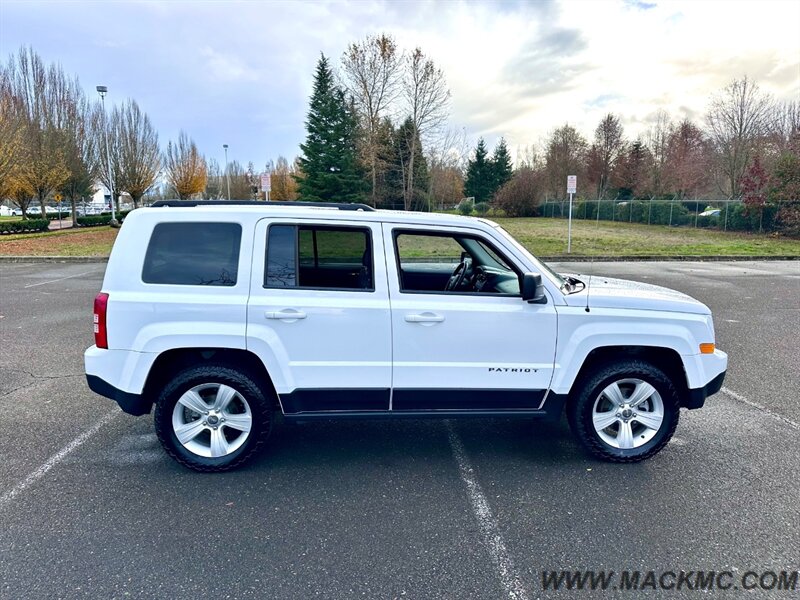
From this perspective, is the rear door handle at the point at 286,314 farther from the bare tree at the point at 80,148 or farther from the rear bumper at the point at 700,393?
the bare tree at the point at 80,148

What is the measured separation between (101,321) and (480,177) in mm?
53678

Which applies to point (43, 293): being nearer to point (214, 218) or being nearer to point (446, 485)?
point (214, 218)

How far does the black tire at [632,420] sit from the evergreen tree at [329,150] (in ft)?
91.5

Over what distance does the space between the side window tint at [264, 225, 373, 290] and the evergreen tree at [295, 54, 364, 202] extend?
89.6 ft

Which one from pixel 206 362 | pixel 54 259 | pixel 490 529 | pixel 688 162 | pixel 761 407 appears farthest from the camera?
pixel 688 162

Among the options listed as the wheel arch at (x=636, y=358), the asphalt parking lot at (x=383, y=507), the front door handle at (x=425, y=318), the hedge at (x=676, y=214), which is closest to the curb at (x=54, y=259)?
the asphalt parking lot at (x=383, y=507)

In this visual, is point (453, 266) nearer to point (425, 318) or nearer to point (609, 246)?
point (425, 318)

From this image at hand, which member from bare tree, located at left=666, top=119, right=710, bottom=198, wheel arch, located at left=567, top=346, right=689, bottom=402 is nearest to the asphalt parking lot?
wheel arch, located at left=567, top=346, right=689, bottom=402

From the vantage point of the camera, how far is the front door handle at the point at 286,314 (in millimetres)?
3098

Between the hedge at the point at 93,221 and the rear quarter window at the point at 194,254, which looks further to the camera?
the hedge at the point at 93,221

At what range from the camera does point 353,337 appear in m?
3.15

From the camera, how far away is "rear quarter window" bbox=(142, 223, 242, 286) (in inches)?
124

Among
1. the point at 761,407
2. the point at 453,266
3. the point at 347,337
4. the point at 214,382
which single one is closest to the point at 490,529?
the point at 347,337

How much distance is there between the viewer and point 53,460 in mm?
3410
